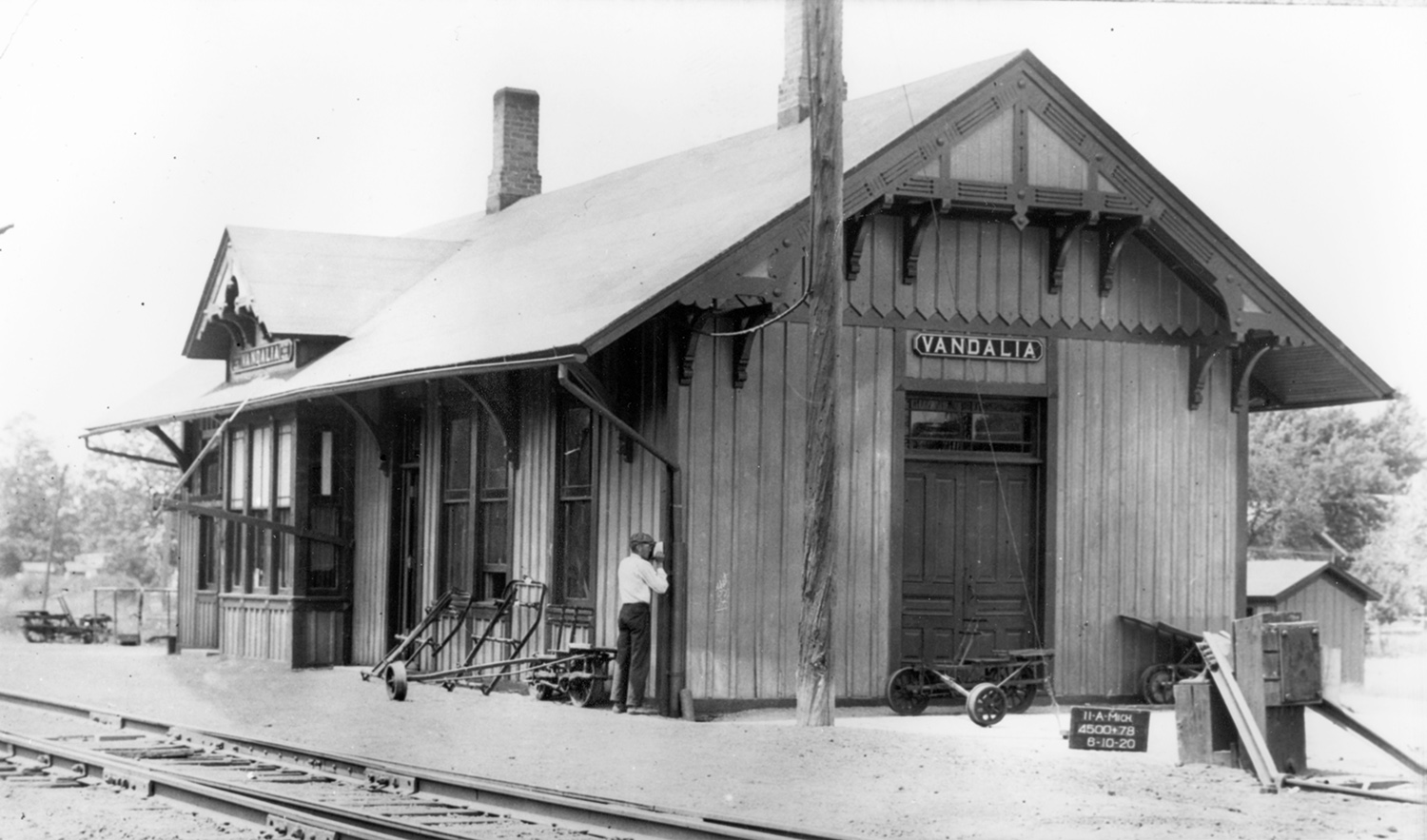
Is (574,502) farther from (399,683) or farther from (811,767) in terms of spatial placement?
(811,767)

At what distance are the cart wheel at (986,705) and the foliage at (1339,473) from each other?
16318 mm

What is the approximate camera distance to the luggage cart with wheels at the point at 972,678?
14891mm

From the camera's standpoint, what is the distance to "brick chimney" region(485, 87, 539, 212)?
25922mm

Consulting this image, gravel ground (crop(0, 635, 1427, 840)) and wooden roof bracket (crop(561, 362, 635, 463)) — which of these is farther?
wooden roof bracket (crop(561, 362, 635, 463))

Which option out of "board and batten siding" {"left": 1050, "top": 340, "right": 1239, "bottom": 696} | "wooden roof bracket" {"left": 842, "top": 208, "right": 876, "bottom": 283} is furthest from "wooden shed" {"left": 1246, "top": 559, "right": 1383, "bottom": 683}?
"wooden roof bracket" {"left": 842, "top": 208, "right": 876, "bottom": 283}

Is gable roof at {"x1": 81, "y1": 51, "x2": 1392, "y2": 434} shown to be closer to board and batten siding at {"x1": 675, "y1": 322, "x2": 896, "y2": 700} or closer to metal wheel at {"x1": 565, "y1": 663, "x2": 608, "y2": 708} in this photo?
board and batten siding at {"x1": 675, "y1": 322, "x2": 896, "y2": 700}

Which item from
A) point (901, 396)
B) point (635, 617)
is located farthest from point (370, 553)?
point (901, 396)

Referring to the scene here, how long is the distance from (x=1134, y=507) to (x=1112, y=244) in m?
2.59

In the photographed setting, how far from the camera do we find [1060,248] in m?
15.8

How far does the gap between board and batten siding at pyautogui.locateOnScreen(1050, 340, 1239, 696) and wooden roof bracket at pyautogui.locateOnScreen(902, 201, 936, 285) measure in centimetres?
178

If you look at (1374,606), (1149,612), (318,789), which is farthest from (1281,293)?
(1374,606)

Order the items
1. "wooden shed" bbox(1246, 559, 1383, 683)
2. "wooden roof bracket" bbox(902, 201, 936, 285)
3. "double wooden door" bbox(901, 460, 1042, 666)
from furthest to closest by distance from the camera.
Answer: "wooden shed" bbox(1246, 559, 1383, 683)
"double wooden door" bbox(901, 460, 1042, 666)
"wooden roof bracket" bbox(902, 201, 936, 285)

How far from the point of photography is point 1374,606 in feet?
103

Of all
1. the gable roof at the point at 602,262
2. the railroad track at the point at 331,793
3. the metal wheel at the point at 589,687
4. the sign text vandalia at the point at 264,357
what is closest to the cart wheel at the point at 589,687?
the metal wheel at the point at 589,687
